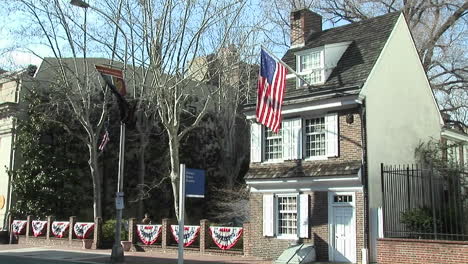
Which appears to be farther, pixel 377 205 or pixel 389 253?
pixel 377 205

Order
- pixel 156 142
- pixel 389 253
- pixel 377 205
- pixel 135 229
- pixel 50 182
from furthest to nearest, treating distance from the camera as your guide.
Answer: pixel 156 142, pixel 50 182, pixel 135 229, pixel 377 205, pixel 389 253

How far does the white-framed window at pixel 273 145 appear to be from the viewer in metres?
21.9

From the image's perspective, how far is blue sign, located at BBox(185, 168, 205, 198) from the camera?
48.5 ft

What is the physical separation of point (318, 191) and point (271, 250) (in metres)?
3.04

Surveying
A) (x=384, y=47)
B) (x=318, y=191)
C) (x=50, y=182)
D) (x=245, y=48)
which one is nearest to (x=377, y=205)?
(x=318, y=191)

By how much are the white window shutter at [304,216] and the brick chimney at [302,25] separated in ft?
25.8

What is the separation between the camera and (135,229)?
26.1m

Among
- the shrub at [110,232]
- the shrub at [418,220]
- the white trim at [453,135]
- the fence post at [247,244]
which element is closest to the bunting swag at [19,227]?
the shrub at [110,232]

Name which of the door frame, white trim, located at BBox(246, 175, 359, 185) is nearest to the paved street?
the door frame

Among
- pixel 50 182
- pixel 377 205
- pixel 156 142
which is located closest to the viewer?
pixel 377 205

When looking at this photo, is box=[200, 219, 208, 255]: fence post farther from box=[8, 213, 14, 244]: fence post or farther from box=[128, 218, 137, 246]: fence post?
box=[8, 213, 14, 244]: fence post

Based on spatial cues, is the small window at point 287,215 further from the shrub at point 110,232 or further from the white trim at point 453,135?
the shrub at point 110,232

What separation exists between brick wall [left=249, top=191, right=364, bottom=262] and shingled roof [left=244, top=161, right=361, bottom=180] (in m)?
0.84

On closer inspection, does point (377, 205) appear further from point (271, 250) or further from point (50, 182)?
point (50, 182)
